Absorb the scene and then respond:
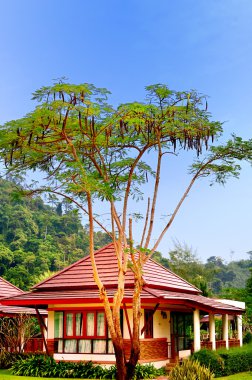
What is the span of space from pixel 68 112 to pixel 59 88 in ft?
2.37

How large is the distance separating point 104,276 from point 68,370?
3781 millimetres

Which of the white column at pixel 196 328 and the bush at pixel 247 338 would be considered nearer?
the white column at pixel 196 328

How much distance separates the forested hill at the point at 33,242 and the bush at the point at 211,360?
28693mm

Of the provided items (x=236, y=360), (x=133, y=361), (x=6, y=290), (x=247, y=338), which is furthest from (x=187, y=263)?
(x=133, y=361)

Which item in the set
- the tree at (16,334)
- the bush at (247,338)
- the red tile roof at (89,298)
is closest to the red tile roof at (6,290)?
the tree at (16,334)

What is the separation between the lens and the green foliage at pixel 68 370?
669 inches

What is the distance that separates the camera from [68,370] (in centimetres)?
1767

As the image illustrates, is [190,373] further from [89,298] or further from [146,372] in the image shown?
[89,298]

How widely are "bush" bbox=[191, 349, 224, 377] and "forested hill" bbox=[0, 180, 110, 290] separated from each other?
→ 28.7m

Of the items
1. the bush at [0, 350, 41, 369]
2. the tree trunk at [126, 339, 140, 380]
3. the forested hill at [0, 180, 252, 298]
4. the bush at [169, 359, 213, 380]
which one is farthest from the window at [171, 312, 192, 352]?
the forested hill at [0, 180, 252, 298]

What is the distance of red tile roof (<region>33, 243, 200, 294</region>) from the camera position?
1980cm

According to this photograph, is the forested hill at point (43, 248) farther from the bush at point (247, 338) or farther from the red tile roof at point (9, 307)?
the red tile roof at point (9, 307)

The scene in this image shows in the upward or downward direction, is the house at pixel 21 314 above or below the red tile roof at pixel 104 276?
below

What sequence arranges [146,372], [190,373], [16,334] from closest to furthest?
[190,373] → [146,372] → [16,334]
